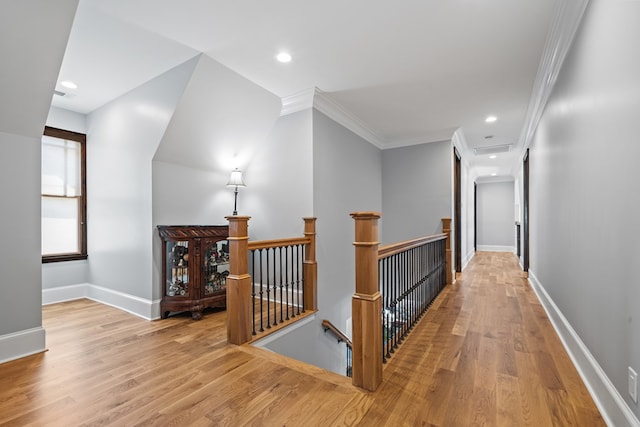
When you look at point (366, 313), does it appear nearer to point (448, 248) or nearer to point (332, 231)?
point (332, 231)

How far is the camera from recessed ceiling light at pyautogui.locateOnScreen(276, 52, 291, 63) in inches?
105

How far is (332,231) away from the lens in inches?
152

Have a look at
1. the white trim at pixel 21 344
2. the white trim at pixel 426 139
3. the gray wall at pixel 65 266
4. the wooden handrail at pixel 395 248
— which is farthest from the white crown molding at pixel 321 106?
the white trim at pixel 21 344

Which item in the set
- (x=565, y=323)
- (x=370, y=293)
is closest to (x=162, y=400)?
(x=370, y=293)

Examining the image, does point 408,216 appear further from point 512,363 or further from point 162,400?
point 162,400

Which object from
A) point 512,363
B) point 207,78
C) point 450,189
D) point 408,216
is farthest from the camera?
point 408,216

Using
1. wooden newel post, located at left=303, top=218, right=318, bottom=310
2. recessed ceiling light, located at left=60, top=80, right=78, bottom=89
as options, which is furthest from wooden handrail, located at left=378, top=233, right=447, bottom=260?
recessed ceiling light, located at left=60, top=80, right=78, bottom=89

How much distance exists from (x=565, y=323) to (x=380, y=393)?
5.85ft

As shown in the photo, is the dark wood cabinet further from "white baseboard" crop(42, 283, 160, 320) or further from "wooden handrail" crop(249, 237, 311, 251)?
"wooden handrail" crop(249, 237, 311, 251)

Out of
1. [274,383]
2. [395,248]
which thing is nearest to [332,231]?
[395,248]

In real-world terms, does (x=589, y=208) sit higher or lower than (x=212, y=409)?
higher

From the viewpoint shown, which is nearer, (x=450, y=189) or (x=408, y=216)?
(x=450, y=189)

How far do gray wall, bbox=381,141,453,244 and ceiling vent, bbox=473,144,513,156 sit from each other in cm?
162

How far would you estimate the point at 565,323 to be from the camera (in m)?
2.38
